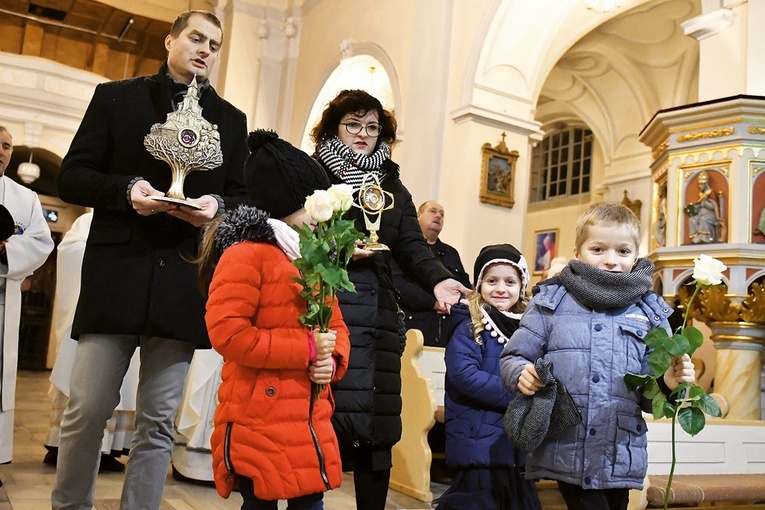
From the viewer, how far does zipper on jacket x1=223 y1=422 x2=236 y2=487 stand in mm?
1896

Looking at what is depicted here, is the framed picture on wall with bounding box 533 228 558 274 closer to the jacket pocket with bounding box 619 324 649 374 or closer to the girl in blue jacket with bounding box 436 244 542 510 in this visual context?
the girl in blue jacket with bounding box 436 244 542 510

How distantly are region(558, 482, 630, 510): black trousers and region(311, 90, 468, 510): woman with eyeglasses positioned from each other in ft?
1.88

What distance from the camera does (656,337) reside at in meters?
1.99

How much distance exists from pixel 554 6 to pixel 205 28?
6.99m

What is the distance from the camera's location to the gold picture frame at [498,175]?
838 cm

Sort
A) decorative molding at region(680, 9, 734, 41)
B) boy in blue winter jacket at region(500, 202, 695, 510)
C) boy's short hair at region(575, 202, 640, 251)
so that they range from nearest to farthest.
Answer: boy in blue winter jacket at region(500, 202, 695, 510), boy's short hair at region(575, 202, 640, 251), decorative molding at region(680, 9, 734, 41)

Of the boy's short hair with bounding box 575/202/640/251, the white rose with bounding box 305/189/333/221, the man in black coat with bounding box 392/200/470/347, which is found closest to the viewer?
the white rose with bounding box 305/189/333/221

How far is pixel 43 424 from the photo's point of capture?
5.96m

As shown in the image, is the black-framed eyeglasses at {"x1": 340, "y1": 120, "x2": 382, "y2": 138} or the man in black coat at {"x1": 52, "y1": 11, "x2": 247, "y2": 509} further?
the black-framed eyeglasses at {"x1": 340, "y1": 120, "x2": 382, "y2": 138}

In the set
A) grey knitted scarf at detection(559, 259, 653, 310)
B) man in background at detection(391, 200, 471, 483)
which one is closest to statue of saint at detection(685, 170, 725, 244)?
man in background at detection(391, 200, 471, 483)

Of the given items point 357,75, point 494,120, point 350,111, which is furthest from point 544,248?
point 350,111

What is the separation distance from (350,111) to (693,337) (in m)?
1.38

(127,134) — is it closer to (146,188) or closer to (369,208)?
(146,188)

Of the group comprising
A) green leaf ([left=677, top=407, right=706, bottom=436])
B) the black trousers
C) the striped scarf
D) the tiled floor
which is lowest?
the tiled floor
